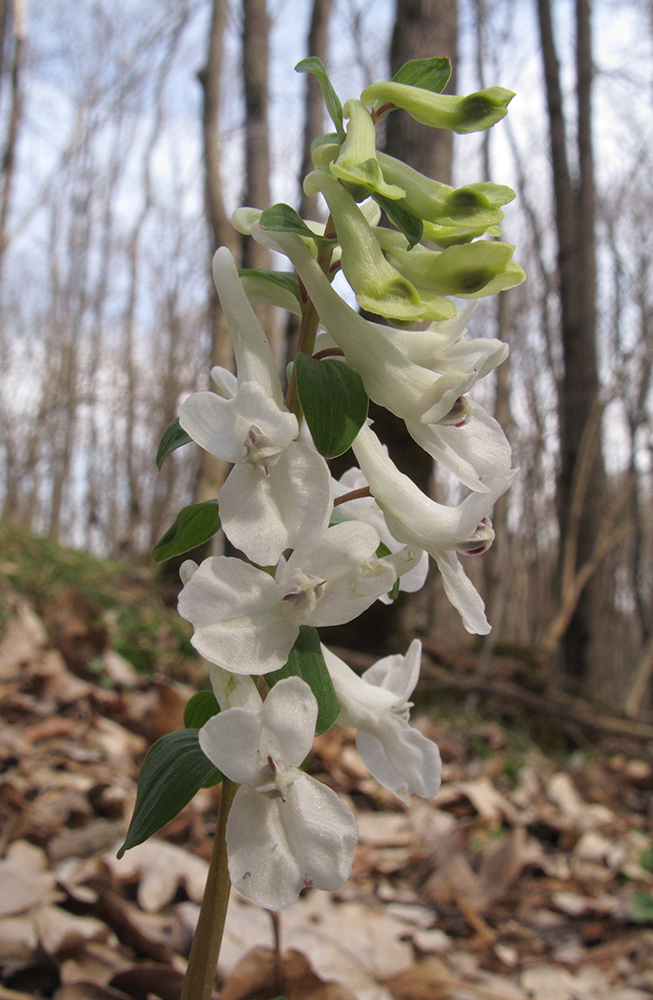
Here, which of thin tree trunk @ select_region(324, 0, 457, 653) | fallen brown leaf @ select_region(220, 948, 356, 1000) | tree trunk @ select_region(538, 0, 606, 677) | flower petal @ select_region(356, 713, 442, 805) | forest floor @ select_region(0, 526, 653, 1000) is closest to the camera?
flower petal @ select_region(356, 713, 442, 805)

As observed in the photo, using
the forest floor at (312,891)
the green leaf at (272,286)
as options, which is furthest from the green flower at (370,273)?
the forest floor at (312,891)

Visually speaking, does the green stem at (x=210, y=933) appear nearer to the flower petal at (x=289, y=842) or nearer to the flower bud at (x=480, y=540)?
the flower petal at (x=289, y=842)

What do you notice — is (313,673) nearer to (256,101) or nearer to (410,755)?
(410,755)

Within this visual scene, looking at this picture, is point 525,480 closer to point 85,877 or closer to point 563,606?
point 563,606

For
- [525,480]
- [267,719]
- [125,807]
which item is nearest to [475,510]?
[267,719]

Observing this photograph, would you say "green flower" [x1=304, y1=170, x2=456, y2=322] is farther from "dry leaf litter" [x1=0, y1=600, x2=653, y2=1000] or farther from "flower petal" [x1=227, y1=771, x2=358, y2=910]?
"dry leaf litter" [x1=0, y1=600, x2=653, y2=1000]

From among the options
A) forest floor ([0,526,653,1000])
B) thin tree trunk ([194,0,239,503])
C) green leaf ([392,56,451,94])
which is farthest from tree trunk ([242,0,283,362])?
green leaf ([392,56,451,94])
